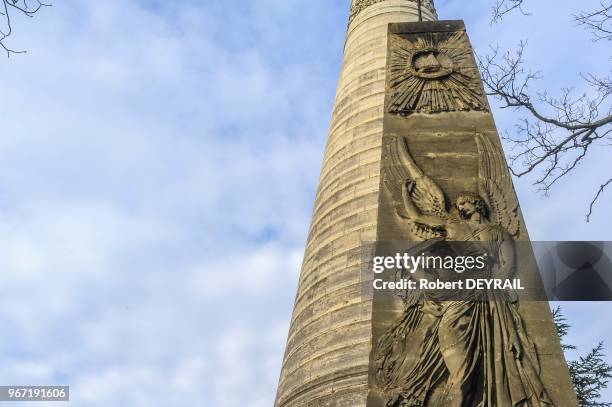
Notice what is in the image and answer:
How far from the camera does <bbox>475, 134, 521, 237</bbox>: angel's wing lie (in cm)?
561

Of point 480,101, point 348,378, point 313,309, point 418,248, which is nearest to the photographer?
point 418,248

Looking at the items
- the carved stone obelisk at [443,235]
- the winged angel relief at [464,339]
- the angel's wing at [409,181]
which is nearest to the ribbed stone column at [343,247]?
the carved stone obelisk at [443,235]

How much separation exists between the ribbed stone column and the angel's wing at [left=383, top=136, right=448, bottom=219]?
10.5 ft

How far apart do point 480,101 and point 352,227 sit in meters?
5.65

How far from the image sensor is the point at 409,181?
5895mm

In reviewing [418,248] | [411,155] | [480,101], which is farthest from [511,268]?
[480,101]

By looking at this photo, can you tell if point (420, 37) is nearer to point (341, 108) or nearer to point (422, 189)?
point (422, 189)

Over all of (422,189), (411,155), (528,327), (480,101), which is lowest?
(528,327)

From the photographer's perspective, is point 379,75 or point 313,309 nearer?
point 313,309

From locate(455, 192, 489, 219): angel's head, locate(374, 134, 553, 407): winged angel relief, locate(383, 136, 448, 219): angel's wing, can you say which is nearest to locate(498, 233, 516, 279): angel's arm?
locate(374, 134, 553, 407): winged angel relief

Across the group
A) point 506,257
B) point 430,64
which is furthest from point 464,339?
point 430,64

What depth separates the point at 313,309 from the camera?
37.4 ft

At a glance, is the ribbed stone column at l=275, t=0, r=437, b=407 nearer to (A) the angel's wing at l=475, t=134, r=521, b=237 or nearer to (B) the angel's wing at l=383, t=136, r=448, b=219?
(B) the angel's wing at l=383, t=136, r=448, b=219

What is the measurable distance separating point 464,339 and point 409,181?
156cm
